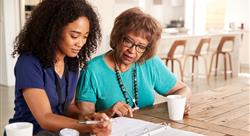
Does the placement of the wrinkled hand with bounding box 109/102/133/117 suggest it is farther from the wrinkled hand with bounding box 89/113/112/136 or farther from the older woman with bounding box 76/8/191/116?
the wrinkled hand with bounding box 89/113/112/136

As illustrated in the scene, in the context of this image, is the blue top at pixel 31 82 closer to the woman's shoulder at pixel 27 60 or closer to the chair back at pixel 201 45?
the woman's shoulder at pixel 27 60

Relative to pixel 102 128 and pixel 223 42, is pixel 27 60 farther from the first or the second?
pixel 223 42

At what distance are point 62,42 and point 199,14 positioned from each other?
7543 millimetres

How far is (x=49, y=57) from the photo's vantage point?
1382mm

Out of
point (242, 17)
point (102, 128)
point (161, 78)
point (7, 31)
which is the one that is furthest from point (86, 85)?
point (242, 17)

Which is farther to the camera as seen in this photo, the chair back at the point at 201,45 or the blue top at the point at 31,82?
the chair back at the point at 201,45

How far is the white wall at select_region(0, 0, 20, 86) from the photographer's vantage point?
18.7 ft

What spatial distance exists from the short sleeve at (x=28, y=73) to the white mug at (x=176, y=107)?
54 cm

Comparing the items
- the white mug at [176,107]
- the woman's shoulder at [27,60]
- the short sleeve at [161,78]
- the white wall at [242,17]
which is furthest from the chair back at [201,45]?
the woman's shoulder at [27,60]

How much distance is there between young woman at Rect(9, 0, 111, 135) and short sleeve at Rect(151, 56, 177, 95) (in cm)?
51

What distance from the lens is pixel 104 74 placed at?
1745 mm

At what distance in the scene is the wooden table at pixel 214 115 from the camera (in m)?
1.40

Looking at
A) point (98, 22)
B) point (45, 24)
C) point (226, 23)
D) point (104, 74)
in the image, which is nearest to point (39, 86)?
point (45, 24)

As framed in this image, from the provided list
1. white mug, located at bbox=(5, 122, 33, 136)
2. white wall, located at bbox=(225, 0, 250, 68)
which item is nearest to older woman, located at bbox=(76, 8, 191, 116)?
white mug, located at bbox=(5, 122, 33, 136)
